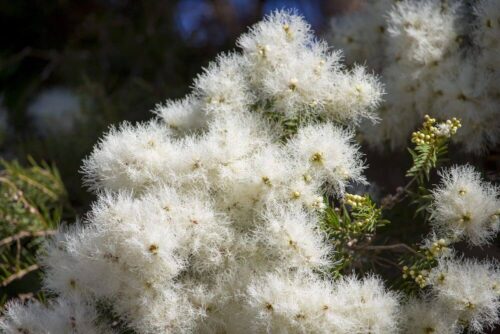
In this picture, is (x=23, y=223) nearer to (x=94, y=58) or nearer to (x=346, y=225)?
(x=346, y=225)

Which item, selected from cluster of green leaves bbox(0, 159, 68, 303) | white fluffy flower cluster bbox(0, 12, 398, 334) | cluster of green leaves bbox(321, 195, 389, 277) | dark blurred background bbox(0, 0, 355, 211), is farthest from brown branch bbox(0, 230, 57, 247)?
cluster of green leaves bbox(321, 195, 389, 277)

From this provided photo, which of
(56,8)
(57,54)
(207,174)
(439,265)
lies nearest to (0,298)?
(207,174)

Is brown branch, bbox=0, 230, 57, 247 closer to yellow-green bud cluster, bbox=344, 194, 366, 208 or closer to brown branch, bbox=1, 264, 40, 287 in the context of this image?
brown branch, bbox=1, 264, 40, 287

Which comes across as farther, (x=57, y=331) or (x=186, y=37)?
(x=186, y=37)

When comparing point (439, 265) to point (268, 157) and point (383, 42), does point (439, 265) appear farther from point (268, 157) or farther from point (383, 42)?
point (383, 42)

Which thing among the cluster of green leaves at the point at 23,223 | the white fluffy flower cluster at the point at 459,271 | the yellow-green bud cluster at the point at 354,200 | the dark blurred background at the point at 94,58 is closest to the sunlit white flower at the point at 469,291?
the white fluffy flower cluster at the point at 459,271
